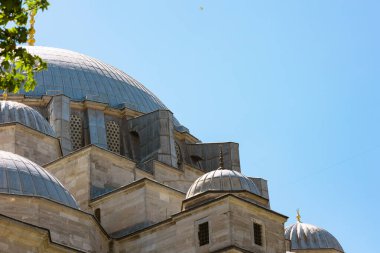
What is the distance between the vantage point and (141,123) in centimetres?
3086

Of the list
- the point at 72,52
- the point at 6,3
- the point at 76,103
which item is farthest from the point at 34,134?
the point at 6,3

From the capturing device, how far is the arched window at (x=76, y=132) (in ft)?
98.9

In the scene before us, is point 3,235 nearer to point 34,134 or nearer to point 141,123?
point 34,134

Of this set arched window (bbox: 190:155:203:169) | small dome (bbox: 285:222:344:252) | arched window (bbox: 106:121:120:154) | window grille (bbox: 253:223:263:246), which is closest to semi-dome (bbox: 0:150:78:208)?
window grille (bbox: 253:223:263:246)

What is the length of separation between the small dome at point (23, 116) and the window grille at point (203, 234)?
736cm

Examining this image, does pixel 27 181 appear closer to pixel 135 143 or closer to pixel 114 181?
pixel 114 181

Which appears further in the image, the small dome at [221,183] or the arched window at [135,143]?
the arched window at [135,143]

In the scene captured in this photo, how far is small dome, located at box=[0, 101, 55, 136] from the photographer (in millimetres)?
26688

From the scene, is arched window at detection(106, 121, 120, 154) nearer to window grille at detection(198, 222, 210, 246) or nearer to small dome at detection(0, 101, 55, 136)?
small dome at detection(0, 101, 55, 136)

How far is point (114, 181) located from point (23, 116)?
12.3ft

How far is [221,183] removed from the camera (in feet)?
73.6

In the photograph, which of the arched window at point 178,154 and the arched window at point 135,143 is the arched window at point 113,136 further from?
the arched window at point 178,154

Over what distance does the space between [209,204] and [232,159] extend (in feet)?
34.9

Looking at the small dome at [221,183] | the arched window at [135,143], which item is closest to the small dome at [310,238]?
the arched window at [135,143]
